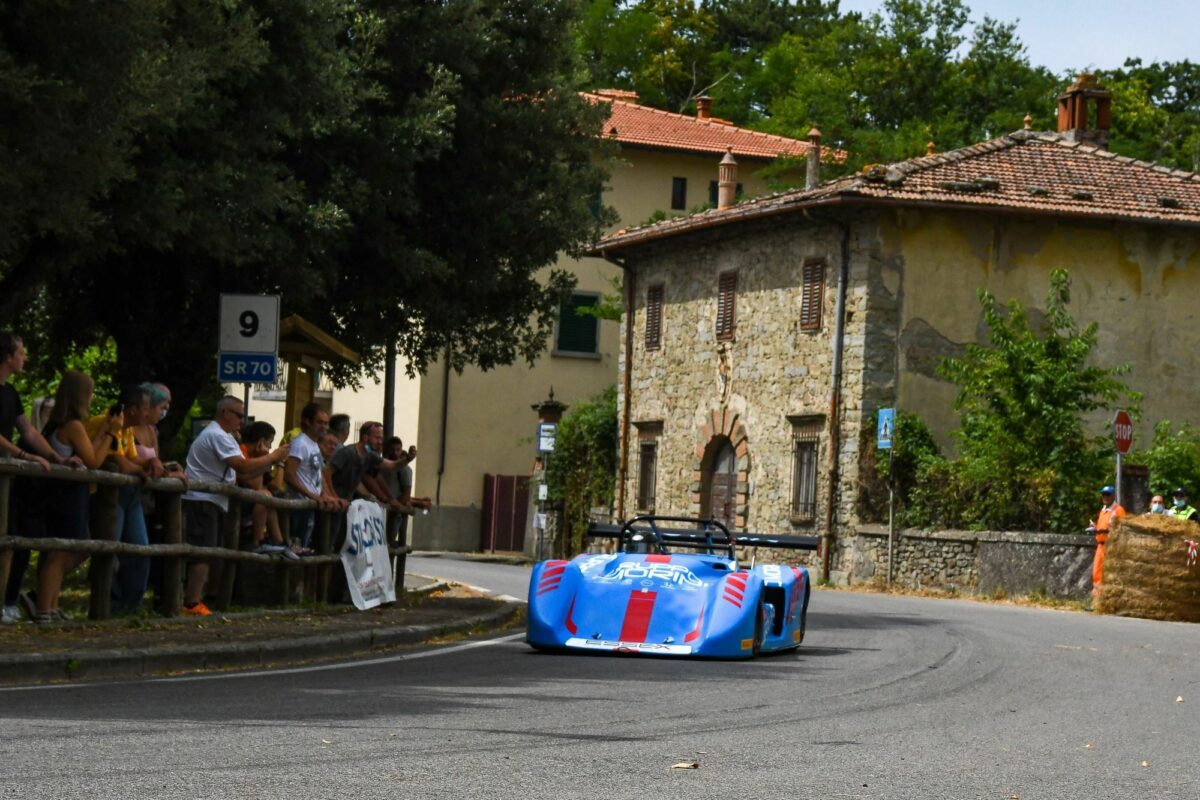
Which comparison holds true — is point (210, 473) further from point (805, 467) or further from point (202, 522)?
point (805, 467)

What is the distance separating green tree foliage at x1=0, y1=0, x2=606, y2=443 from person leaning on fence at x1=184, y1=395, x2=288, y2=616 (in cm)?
182

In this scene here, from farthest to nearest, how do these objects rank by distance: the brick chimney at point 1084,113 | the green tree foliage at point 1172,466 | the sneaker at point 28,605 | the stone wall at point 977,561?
the brick chimney at point 1084,113
the green tree foliage at point 1172,466
the stone wall at point 977,561
the sneaker at point 28,605

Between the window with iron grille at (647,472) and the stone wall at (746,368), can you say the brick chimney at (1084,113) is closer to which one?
the stone wall at (746,368)

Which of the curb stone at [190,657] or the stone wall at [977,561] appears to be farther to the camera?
the stone wall at [977,561]

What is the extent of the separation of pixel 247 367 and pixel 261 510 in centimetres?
224

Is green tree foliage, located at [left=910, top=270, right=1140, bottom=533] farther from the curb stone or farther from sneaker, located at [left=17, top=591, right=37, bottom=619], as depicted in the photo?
sneaker, located at [left=17, top=591, right=37, bottom=619]

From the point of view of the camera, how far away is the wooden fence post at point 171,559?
15617 mm

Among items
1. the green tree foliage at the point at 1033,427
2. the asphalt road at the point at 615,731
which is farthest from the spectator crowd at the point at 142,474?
the green tree foliage at the point at 1033,427

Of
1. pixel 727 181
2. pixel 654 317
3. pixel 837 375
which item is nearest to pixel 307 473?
pixel 837 375

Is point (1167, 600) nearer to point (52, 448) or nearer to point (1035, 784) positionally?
point (52, 448)

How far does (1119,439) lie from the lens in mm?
29984

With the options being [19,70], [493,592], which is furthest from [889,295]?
[19,70]

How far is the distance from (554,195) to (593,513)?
77.7 ft

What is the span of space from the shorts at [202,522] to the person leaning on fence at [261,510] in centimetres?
64
